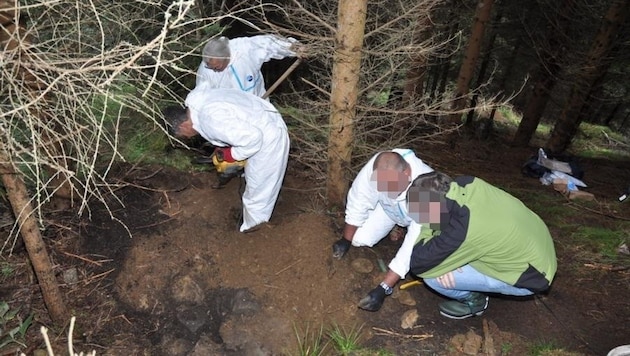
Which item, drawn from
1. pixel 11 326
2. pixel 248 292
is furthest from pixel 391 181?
pixel 11 326

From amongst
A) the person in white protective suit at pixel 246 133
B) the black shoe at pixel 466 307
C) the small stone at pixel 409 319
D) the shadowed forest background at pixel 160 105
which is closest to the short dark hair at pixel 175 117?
the person in white protective suit at pixel 246 133

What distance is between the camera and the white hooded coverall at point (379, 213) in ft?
11.5

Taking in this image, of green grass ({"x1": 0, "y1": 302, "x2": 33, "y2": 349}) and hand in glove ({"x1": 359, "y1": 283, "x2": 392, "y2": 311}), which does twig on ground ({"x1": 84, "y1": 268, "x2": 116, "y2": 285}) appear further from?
hand in glove ({"x1": 359, "y1": 283, "x2": 392, "y2": 311})

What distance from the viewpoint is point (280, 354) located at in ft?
11.7

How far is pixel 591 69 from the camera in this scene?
8.69m

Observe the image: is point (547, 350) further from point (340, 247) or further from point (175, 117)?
point (175, 117)

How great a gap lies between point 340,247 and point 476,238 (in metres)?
1.40

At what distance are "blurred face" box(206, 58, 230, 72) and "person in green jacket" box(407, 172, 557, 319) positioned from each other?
253 centimetres

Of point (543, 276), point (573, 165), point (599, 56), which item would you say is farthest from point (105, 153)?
point (599, 56)

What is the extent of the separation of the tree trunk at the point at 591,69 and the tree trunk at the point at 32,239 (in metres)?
8.66

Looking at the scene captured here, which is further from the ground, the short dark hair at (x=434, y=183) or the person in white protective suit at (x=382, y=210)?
the short dark hair at (x=434, y=183)

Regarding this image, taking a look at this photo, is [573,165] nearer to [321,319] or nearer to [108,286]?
[321,319]

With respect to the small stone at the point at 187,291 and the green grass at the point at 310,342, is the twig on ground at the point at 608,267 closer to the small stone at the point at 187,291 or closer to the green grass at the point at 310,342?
the green grass at the point at 310,342

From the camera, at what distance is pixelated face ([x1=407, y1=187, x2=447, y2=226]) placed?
3092 millimetres
